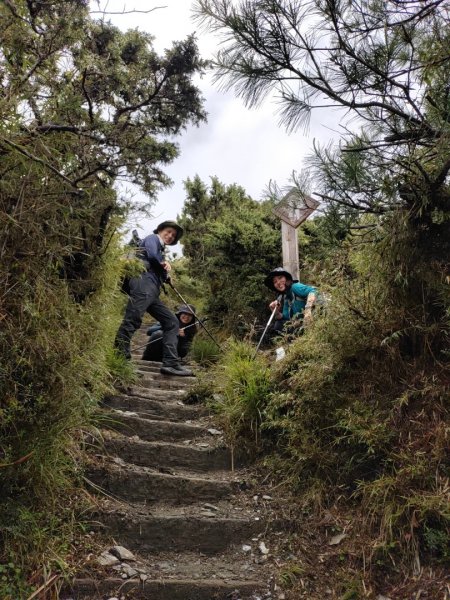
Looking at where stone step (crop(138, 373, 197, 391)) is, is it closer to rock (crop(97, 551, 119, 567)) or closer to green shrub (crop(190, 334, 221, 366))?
green shrub (crop(190, 334, 221, 366))

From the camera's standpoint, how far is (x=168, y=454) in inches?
163

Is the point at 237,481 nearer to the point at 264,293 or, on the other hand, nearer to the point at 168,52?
the point at 264,293

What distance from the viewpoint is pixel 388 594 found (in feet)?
8.65

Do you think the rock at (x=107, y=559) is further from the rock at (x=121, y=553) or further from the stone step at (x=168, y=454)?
the stone step at (x=168, y=454)

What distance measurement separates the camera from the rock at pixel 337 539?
3078mm

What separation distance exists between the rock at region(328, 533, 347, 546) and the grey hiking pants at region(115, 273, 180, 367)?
9.96 ft

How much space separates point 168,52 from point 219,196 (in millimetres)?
4467

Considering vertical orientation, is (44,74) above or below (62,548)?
above

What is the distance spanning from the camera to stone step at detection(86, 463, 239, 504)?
11.7ft

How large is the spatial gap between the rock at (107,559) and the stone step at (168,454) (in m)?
0.97

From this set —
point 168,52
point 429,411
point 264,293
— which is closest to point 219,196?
point 168,52

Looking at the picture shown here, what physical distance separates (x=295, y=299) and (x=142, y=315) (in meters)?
1.92

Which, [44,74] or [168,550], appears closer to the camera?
[44,74]

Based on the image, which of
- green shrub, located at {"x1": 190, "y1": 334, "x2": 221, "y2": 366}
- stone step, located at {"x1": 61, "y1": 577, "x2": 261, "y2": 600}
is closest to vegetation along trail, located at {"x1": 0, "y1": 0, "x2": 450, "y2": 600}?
stone step, located at {"x1": 61, "y1": 577, "x2": 261, "y2": 600}
